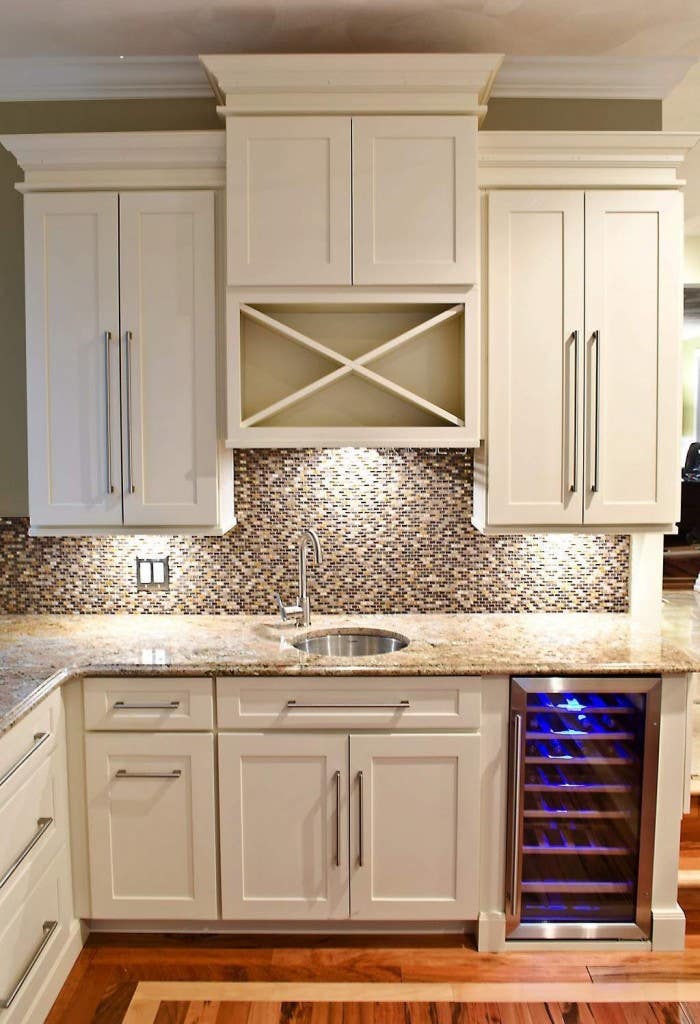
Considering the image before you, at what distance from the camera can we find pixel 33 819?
1982mm

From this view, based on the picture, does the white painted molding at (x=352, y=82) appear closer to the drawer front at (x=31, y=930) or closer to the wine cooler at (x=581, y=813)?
the wine cooler at (x=581, y=813)

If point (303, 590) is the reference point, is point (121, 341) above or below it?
above

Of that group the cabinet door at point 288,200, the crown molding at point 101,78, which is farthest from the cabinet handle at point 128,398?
the crown molding at point 101,78

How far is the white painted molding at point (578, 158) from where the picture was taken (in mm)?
2395

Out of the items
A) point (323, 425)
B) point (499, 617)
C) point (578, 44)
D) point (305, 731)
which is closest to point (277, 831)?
point (305, 731)

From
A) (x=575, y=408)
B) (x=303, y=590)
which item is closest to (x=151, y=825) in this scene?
(x=303, y=590)

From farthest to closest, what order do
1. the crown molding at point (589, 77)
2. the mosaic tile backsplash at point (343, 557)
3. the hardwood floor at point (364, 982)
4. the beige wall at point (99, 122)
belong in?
the mosaic tile backsplash at point (343, 557), the beige wall at point (99, 122), the crown molding at point (589, 77), the hardwood floor at point (364, 982)

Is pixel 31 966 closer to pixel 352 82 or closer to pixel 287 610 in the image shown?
pixel 287 610

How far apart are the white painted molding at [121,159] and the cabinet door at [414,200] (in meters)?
0.47

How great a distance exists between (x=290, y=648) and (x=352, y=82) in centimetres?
175

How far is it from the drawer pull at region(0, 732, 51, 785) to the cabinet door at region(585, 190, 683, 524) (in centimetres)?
177

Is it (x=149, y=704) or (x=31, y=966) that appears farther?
(x=149, y=704)

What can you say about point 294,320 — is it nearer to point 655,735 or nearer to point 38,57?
point 38,57

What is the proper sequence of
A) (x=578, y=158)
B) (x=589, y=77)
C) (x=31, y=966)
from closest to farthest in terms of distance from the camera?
1. (x=31, y=966)
2. (x=578, y=158)
3. (x=589, y=77)
